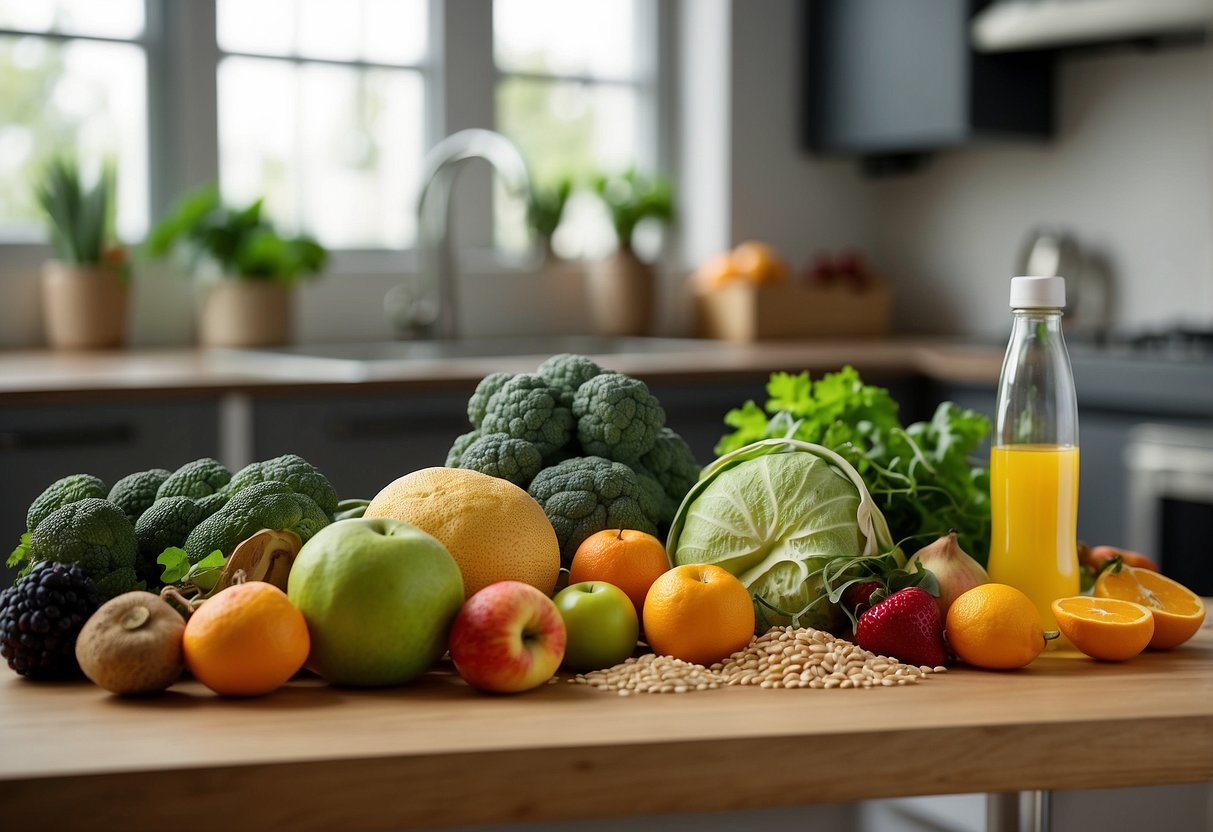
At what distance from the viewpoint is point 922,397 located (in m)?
3.12

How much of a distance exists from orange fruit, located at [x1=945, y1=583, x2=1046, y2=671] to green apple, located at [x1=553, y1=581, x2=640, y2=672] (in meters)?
0.22

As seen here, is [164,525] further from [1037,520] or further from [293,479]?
[1037,520]

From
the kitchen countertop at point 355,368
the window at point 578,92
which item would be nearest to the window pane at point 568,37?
the window at point 578,92

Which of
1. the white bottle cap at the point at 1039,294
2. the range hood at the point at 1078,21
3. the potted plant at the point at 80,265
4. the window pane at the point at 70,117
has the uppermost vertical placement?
the range hood at the point at 1078,21

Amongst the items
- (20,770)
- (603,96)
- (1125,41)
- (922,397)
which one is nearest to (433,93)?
(603,96)

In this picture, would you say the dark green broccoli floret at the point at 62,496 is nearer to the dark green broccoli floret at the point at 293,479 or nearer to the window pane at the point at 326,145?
the dark green broccoli floret at the point at 293,479

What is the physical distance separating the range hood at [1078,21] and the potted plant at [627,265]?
96 centimetres

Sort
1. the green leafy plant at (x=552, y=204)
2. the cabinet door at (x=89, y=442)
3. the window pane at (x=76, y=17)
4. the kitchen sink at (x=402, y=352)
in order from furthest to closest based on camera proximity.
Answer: the green leafy plant at (x=552, y=204)
the window pane at (x=76, y=17)
the kitchen sink at (x=402, y=352)
the cabinet door at (x=89, y=442)

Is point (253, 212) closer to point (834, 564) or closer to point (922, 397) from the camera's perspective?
point (922, 397)

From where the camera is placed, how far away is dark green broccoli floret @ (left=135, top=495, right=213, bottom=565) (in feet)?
3.08

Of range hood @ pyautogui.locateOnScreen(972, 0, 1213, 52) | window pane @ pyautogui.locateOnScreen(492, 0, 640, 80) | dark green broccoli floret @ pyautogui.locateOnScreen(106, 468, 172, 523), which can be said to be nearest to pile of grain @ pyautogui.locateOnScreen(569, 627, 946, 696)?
dark green broccoli floret @ pyautogui.locateOnScreen(106, 468, 172, 523)

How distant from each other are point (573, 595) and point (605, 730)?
16cm

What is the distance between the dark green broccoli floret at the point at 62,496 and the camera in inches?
37.4

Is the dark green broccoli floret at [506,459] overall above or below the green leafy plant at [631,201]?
below
